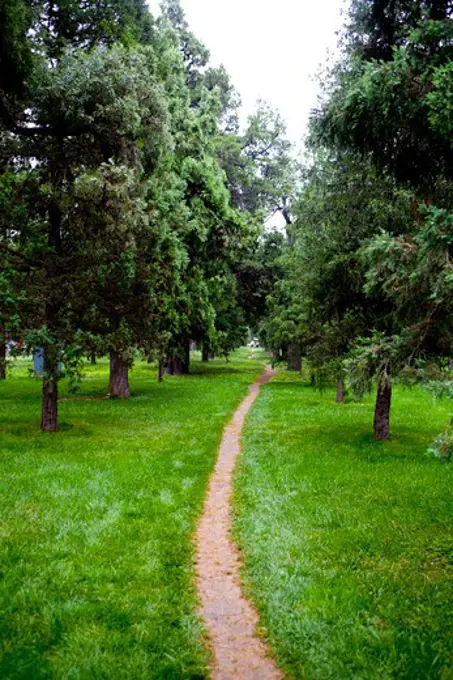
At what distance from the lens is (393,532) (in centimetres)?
802

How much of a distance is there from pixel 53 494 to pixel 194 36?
28.4m

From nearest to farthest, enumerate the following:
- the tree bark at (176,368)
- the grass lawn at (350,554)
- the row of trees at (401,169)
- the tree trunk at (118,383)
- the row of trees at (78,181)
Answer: the grass lawn at (350,554)
the row of trees at (401,169)
the row of trees at (78,181)
the tree trunk at (118,383)
the tree bark at (176,368)

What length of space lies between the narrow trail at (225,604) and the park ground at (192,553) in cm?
16

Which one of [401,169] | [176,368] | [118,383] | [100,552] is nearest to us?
[100,552]

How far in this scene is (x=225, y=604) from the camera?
6.05 meters

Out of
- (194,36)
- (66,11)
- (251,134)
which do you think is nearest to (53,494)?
(66,11)

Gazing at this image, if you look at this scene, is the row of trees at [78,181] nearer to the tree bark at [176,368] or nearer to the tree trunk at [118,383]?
the tree trunk at [118,383]

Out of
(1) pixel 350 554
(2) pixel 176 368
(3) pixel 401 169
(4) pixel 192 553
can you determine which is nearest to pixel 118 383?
(2) pixel 176 368

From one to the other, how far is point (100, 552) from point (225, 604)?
6.56ft

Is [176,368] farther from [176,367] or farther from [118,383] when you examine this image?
[118,383]

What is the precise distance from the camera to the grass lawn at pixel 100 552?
4.92m

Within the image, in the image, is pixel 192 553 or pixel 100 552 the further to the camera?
pixel 192 553

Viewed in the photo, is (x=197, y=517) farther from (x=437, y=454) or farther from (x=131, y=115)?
(x=131, y=115)

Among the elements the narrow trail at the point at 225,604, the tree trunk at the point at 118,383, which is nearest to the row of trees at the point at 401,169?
the narrow trail at the point at 225,604
